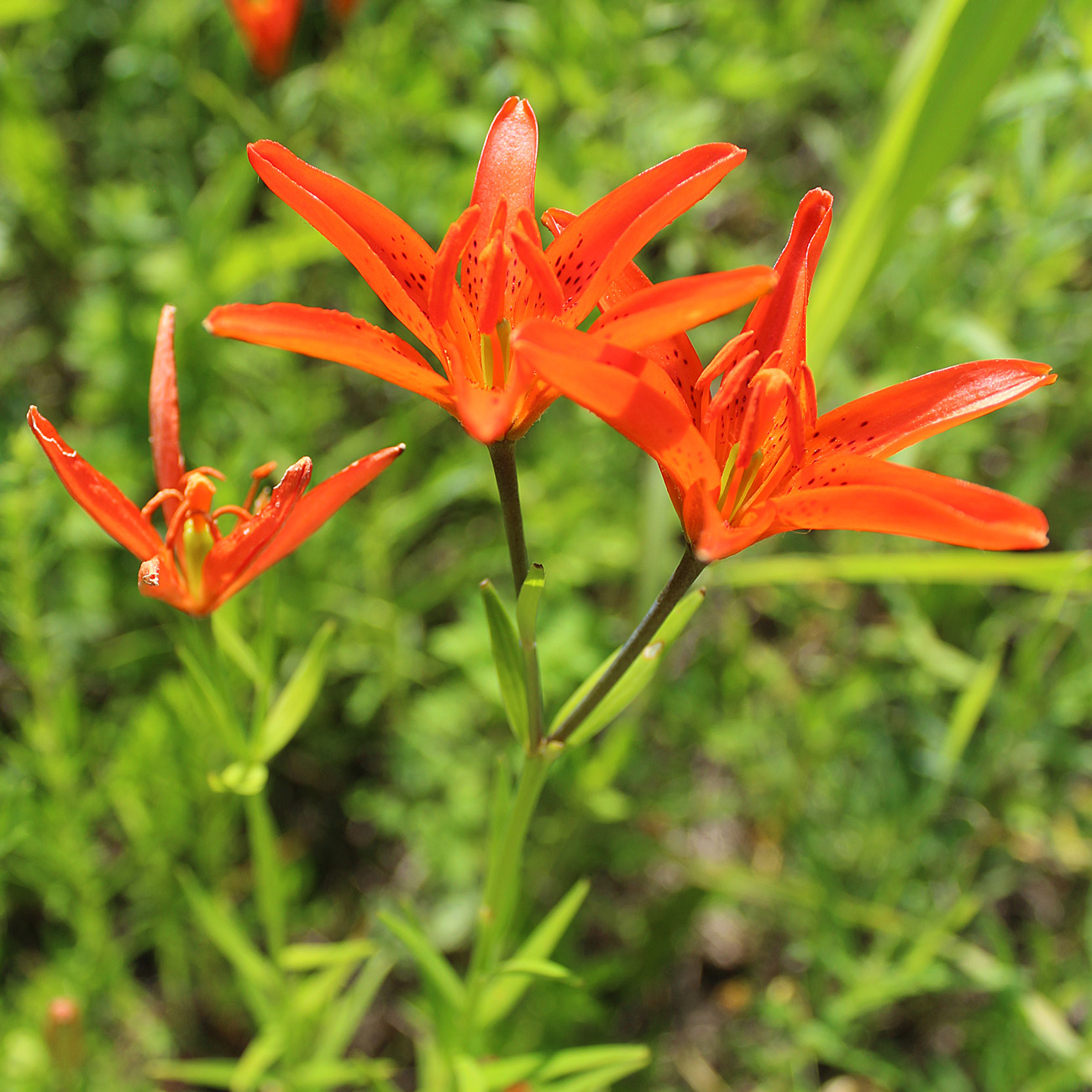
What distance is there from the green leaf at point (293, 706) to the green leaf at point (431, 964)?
0.30m

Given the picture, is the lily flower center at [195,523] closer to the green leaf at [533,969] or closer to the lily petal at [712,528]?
the lily petal at [712,528]

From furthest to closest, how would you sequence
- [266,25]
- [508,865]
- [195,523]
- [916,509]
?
1. [266,25]
2. [508,865]
3. [195,523]
4. [916,509]

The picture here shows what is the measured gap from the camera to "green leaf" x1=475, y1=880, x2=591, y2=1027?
1.45m

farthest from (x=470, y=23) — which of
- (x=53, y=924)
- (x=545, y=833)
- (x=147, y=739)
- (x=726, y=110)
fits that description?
(x=53, y=924)

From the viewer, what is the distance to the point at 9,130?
113 inches

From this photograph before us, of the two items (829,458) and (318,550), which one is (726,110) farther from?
(829,458)

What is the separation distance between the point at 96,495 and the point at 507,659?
1.60 ft

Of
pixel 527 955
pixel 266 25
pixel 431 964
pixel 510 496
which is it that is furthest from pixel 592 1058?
pixel 266 25

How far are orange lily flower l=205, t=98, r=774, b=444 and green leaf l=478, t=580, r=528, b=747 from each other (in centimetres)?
19

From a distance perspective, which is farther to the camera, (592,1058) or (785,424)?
(592,1058)

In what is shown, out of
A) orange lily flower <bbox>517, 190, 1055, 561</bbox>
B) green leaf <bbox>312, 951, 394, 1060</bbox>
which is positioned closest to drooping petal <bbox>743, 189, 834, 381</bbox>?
orange lily flower <bbox>517, 190, 1055, 561</bbox>

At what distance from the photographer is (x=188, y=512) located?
1.10 metres

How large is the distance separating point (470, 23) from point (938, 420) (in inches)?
87.7

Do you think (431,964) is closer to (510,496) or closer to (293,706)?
(293,706)
